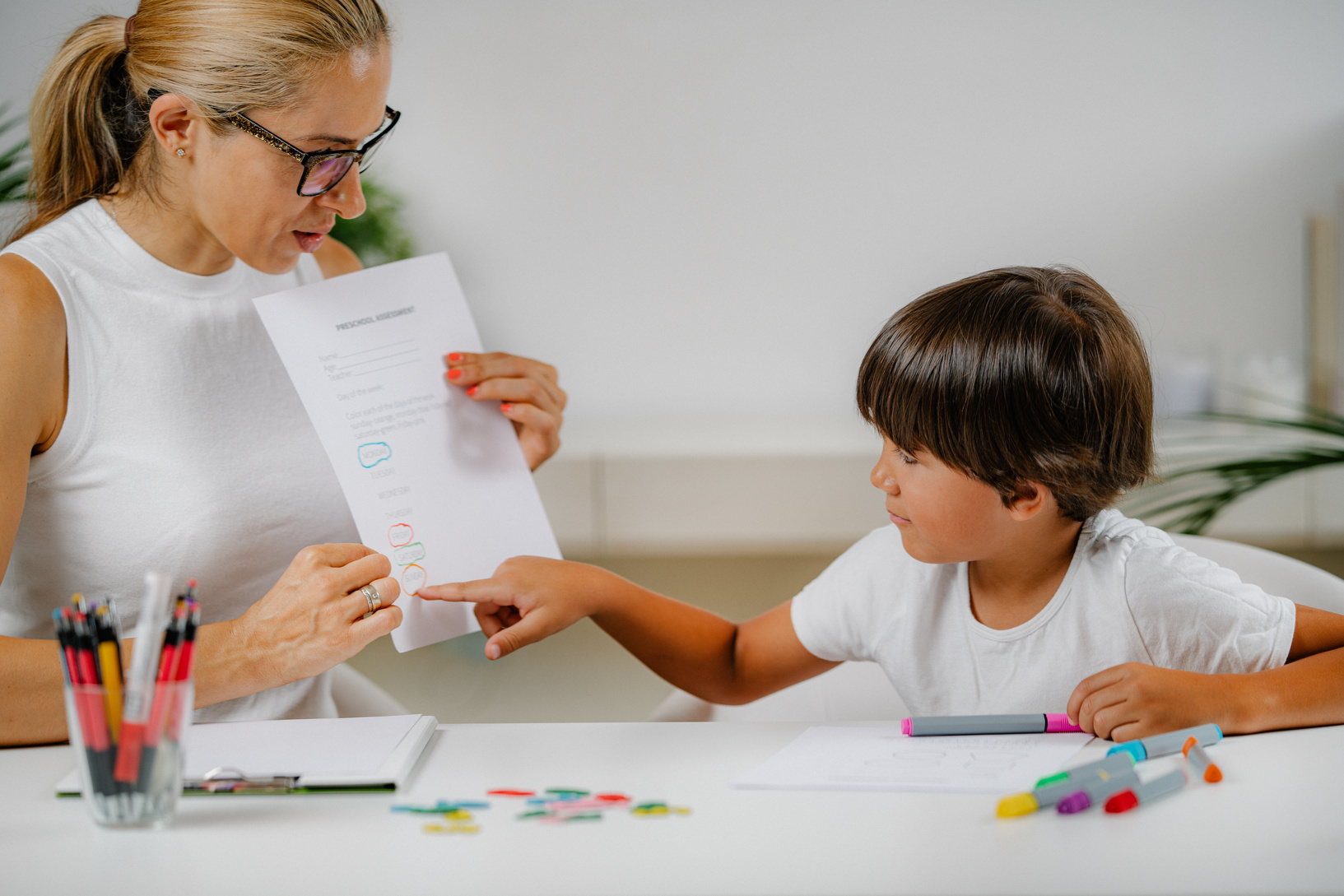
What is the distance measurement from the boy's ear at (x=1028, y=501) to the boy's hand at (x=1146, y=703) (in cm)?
17

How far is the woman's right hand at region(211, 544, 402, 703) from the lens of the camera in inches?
33.4

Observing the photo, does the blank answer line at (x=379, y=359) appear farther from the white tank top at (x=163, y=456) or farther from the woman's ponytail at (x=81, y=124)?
the woman's ponytail at (x=81, y=124)

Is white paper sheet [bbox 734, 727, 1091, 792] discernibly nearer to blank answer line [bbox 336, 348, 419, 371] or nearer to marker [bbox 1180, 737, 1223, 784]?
marker [bbox 1180, 737, 1223, 784]

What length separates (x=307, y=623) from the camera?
850mm

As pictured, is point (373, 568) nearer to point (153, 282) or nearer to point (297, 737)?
point (297, 737)

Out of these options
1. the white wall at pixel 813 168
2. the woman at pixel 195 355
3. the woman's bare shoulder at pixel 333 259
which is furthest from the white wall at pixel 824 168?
the woman at pixel 195 355

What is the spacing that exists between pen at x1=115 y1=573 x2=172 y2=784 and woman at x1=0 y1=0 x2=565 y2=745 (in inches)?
8.5

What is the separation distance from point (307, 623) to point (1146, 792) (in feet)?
2.12

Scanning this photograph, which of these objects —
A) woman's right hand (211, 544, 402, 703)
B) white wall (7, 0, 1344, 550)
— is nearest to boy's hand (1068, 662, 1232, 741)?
woman's right hand (211, 544, 402, 703)

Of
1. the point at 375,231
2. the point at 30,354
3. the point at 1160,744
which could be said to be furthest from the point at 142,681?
the point at 375,231

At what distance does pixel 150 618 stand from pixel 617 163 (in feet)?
6.74

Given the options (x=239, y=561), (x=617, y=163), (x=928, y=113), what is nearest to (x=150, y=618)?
(x=239, y=561)

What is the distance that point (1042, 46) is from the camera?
7.77 ft

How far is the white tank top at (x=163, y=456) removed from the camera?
100 cm
